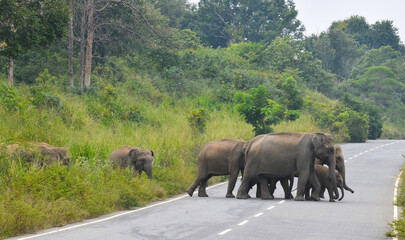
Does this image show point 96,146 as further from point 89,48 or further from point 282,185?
point 89,48

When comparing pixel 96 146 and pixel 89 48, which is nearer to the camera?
pixel 96 146

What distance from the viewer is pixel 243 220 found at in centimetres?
1485

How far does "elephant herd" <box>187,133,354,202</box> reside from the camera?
19.8 m

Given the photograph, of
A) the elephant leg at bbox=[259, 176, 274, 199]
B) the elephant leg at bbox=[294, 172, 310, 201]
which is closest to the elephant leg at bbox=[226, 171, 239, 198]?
the elephant leg at bbox=[259, 176, 274, 199]

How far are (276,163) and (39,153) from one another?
7182 millimetres

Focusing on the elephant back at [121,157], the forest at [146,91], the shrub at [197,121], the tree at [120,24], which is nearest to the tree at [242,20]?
the forest at [146,91]

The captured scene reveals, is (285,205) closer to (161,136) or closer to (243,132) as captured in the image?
(161,136)

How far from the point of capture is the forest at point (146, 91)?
56.2 feet

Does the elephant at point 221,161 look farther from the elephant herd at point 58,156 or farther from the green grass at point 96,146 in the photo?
the elephant herd at point 58,156

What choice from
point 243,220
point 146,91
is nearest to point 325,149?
point 243,220

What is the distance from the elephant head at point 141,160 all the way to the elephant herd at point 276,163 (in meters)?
1.55

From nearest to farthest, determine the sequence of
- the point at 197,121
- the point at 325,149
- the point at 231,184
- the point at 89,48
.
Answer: the point at 325,149, the point at 231,184, the point at 197,121, the point at 89,48

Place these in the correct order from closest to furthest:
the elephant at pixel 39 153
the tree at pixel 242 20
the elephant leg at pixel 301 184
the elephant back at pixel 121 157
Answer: the elephant at pixel 39 153, the elephant leg at pixel 301 184, the elephant back at pixel 121 157, the tree at pixel 242 20

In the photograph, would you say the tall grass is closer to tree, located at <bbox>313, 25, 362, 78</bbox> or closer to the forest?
the forest
